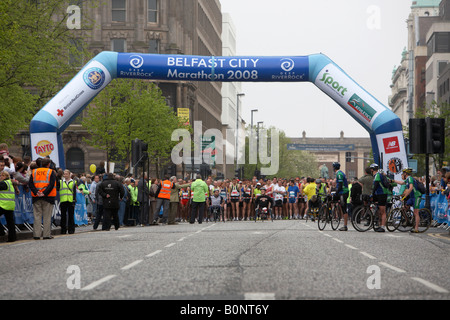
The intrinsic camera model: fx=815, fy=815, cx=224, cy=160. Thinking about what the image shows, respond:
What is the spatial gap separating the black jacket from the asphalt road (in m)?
→ 8.09

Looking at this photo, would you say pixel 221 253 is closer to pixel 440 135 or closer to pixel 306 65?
pixel 440 135

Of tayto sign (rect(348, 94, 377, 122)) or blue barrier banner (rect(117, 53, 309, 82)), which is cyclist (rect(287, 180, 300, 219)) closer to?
blue barrier banner (rect(117, 53, 309, 82))

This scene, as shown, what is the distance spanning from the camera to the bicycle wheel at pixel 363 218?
2288 centimetres

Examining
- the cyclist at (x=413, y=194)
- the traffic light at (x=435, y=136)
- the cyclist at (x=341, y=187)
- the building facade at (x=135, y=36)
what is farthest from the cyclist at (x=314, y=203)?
the building facade at (x=135, y=36)

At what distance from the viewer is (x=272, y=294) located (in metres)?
8.22

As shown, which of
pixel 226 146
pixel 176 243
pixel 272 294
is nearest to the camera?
pixel 272 294

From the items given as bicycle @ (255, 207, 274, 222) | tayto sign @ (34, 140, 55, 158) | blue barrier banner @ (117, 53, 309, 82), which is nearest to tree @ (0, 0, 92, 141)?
tayto sign @ (34, 140, 55, 158)

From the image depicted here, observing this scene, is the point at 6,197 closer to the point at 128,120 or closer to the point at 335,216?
the point at 335,216

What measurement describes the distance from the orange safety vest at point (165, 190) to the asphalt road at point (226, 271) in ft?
47.3

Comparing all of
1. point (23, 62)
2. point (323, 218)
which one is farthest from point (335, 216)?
point (23, 62)

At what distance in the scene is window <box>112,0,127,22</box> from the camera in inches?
2643

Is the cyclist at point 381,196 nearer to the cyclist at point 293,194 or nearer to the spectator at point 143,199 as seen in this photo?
the spectator at point 143,199
